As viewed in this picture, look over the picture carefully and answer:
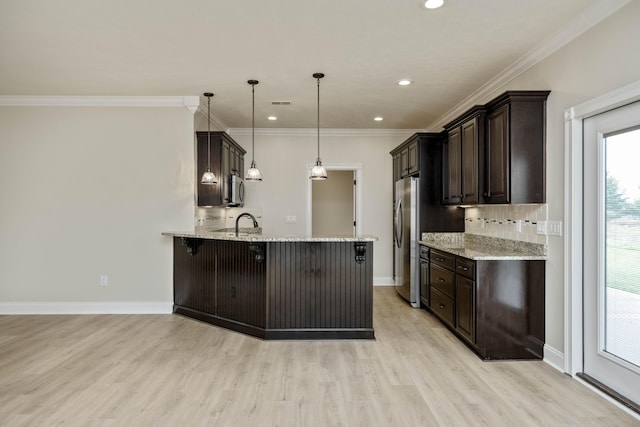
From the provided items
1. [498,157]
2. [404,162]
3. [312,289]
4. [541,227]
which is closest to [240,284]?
[312,289]

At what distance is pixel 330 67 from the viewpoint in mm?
3744

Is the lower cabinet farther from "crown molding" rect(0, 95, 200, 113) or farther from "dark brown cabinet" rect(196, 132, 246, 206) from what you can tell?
"crown molding" rect(0, 95, 200, 113)

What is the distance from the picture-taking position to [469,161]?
4.00 meters

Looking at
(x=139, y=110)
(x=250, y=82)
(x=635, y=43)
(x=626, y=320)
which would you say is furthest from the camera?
(x=139, y=110)

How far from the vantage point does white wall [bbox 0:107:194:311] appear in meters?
4.73

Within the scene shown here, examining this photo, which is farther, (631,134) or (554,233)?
(554,233)

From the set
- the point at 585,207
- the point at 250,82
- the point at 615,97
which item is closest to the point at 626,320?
the point at 585,207

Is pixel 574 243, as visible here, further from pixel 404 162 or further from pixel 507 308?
pixel 404 162

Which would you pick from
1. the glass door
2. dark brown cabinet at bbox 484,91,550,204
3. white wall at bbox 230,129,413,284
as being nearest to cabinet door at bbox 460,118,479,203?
dark brown cabinet at bbox 484,91,550,204

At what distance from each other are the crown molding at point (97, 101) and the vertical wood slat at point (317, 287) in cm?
231

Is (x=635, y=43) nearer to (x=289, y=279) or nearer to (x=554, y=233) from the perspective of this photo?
(x=554, y=233)

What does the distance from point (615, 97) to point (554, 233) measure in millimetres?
1110

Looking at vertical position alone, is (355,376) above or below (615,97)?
below

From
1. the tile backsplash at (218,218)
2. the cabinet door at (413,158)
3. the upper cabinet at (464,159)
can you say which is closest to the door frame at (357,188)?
the tile backsplash at (218,218)
